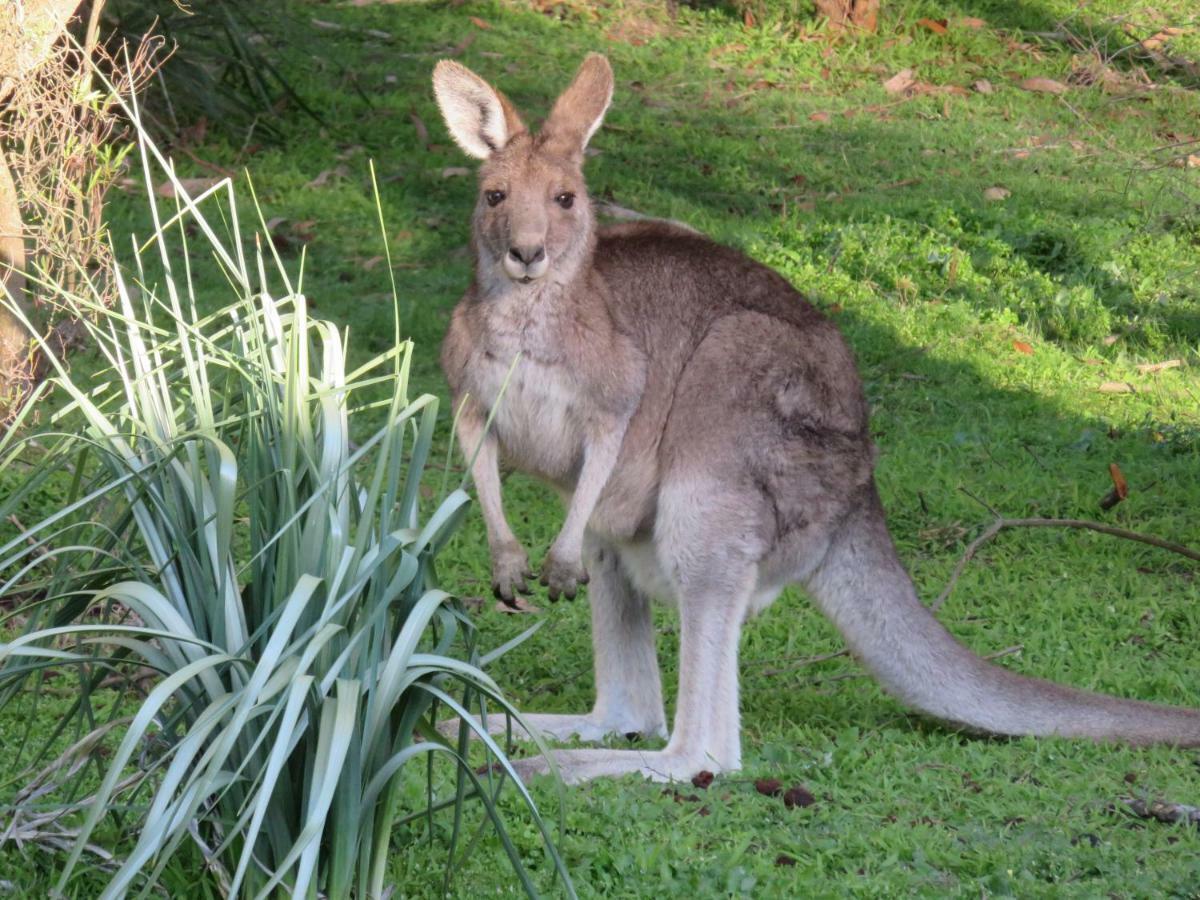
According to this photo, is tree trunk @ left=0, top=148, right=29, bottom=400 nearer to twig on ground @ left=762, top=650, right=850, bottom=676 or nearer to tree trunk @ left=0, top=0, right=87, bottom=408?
tree trunk @ left=0, top=0, right=87, bottom=408

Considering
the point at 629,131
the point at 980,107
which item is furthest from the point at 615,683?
the point at 980,107

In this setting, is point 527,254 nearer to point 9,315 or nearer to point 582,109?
point 582,109

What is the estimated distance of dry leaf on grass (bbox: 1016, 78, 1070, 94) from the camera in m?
9.65

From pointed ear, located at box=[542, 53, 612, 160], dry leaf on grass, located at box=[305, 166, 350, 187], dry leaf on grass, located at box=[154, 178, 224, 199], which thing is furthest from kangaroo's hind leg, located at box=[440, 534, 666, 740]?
dry leaf on grass, located at box=[305, 166, 350, 187]

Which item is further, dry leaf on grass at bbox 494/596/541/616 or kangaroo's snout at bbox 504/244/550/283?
dry leaf on grass at bbox 494/596/541/616

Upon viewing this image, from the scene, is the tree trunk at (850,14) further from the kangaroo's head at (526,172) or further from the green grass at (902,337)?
the kangaroo's head at (526,172)

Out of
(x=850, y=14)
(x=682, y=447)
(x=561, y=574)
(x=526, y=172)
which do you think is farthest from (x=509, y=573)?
(x=850, y=14)

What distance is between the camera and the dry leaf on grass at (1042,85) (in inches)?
380

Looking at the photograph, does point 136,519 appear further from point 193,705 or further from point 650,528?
point 650,528

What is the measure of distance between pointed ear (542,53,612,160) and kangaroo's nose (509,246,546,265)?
1.16ft

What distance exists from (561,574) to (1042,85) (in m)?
7.04

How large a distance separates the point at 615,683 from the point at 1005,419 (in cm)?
277

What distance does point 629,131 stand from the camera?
29.5 ft

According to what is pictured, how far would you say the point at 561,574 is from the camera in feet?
12.3
